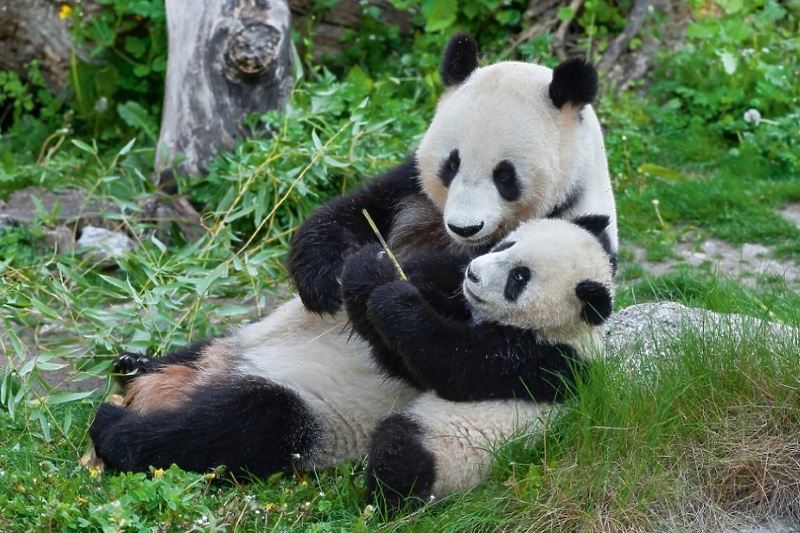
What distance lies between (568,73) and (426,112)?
3774mm

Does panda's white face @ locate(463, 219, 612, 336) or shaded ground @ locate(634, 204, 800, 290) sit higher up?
panda's white face @ locate(463, 219, 612, 336)

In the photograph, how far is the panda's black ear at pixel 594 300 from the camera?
3658 mm

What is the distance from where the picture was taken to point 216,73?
6488 millimetres

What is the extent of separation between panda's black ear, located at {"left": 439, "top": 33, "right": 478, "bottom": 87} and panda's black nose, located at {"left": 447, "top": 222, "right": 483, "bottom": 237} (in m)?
0.69

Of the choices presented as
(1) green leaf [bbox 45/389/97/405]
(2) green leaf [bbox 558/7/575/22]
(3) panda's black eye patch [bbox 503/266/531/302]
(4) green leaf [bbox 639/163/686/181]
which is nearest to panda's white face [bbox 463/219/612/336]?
(3) panda's black eye patch [bbox 503/266/531/302]

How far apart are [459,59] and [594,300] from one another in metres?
1.09

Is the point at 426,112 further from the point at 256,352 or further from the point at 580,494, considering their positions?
the point at 580,494

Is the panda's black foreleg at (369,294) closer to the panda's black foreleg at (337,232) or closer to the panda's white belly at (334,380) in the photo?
the panda's white belly at (334,380)

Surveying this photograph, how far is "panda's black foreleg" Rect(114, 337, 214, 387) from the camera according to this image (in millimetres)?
4523

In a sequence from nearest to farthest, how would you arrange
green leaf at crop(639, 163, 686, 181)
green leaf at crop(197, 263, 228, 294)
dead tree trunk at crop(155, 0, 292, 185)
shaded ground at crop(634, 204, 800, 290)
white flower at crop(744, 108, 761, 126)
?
green leaf at crop(197, 263, 228, 294), shaded ground at crop(634, 204, 800, 290), dead tree trunk at crop(155, 0, 292, 185), green leaf at crop(639, 163, 686, 181), white flower at crop(744, 108, 761, 126)

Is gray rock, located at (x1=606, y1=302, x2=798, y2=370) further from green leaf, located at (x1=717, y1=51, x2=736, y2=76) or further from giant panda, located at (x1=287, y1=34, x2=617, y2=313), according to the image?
green leaf, located at (x1=717, y1=51, x2=736, y2=76)

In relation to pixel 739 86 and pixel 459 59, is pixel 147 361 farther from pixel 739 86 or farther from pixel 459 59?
pixel 739 86

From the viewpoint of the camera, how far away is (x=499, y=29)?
8.42 metres

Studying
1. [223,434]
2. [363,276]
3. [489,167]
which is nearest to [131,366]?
[223,434]
